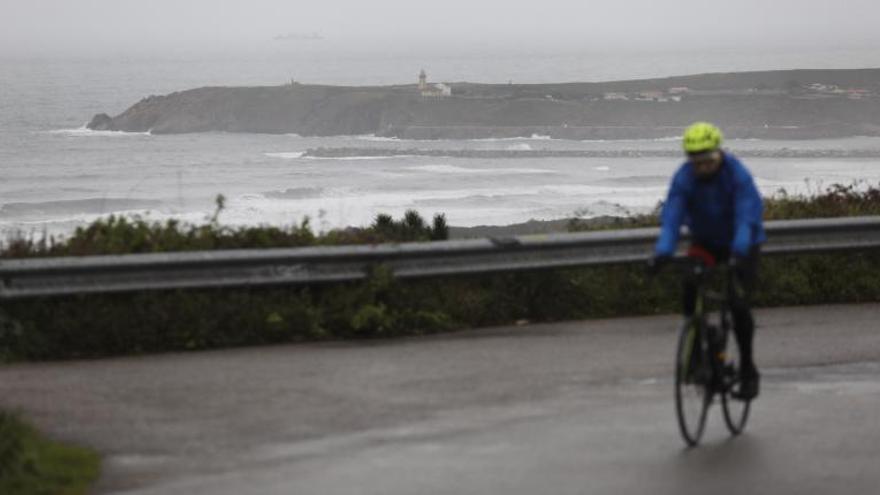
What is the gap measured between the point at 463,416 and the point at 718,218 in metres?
1.94

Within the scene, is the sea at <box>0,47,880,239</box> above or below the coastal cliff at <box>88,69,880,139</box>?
below

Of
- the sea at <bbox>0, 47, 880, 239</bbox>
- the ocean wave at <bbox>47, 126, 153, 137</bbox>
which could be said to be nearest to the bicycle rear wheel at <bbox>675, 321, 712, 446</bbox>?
the sea at <bbox>0, 47, 880, 239</bbox>

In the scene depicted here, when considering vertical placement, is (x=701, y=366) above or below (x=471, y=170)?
above

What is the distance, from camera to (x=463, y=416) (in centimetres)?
1047

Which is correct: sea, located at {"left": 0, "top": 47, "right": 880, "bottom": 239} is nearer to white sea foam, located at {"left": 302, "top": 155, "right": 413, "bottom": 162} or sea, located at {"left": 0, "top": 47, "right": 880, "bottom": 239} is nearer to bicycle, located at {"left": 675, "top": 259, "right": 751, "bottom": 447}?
white sea foam, located at {"left": 302, "top": 155, "right": 413, "bottom": 162}

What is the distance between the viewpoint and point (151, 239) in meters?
13.9

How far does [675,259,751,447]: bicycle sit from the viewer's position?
9.55m

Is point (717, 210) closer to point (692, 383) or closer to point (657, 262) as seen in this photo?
point (657, 262)

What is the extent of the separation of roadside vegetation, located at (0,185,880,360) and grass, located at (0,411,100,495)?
3291 mm

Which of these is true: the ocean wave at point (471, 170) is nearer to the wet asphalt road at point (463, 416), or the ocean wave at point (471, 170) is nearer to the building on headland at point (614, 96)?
the building on headland at point (614, 96)

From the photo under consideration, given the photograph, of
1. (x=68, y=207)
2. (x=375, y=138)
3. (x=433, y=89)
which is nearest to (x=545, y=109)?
(x=375, y=138)

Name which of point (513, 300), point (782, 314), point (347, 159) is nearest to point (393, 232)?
point (513, 300)

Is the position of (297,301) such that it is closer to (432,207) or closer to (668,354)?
(668,354)

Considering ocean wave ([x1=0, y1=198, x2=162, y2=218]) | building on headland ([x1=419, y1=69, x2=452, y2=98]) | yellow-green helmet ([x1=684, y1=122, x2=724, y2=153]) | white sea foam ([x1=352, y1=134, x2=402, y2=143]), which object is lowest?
ocean wave ([x1=0, y1=198, x2=162, y2=218])
